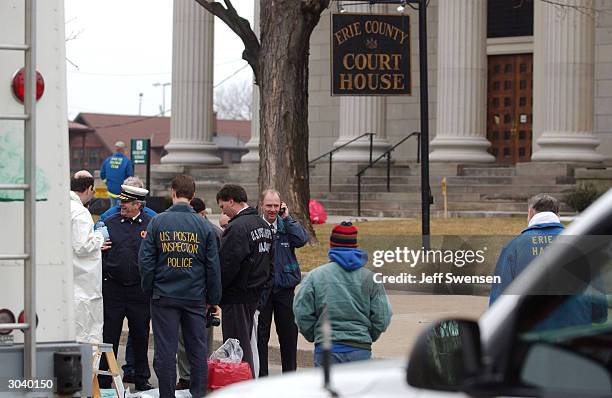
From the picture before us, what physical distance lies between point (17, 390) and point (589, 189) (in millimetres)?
22190

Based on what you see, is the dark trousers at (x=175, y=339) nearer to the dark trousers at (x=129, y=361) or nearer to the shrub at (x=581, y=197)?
the dark trousers at (x=129, y=361)

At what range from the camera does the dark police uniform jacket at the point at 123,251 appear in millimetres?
10930

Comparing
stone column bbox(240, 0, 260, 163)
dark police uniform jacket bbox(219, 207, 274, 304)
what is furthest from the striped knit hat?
stone column bbox(240, 0, 260, 163)

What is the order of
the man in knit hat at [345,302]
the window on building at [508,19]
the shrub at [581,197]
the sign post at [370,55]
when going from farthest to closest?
1. the window on building at [508,19]
2. the shrub at [581,197]
3. the sign post at [370,55]
4. the man in knit hat at [345,302]

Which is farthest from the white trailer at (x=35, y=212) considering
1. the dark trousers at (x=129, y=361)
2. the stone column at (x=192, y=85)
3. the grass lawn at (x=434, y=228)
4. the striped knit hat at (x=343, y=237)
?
the stone column at (x=192, y=85)

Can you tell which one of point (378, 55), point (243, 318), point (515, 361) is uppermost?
point (378, 55)

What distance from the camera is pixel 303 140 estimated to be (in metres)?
21.2

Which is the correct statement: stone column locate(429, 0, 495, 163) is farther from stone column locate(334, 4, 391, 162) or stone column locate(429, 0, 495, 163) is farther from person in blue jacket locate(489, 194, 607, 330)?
person in blue jacket locate(489, 194, 607, 330)

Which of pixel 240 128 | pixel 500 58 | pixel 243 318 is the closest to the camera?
pixel 243 318

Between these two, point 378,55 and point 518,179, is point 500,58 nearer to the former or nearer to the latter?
point 518,179

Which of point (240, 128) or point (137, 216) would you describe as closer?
point (137, 216)

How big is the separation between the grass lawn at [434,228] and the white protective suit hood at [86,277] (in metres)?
9.81

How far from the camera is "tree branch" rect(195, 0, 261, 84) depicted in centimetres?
2088

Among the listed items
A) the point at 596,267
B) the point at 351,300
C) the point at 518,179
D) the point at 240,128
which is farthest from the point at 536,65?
the point at 240,128
